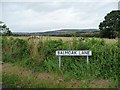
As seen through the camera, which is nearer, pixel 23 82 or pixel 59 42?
pixel 23 82

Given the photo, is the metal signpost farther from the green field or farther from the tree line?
the tree line

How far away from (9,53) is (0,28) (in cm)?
329

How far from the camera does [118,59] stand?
8.30m

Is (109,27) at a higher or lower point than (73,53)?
higher

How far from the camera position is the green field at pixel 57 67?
765 cm

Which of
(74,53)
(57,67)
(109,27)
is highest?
(109,27)

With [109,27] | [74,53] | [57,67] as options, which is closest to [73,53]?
[74,53]

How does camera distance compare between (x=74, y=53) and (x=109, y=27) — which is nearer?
(x=74, y=53)

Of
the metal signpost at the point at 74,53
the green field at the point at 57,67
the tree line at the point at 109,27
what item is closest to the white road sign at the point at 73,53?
the metal signpost at the point at 74,53

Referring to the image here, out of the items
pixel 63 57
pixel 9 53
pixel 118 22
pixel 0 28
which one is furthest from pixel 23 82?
pixel 118 22

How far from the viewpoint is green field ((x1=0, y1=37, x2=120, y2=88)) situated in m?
7.65

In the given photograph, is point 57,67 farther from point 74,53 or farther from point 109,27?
point 109,27

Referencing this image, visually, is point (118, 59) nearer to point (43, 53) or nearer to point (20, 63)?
point (43, 53)

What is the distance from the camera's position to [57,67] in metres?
8.79
